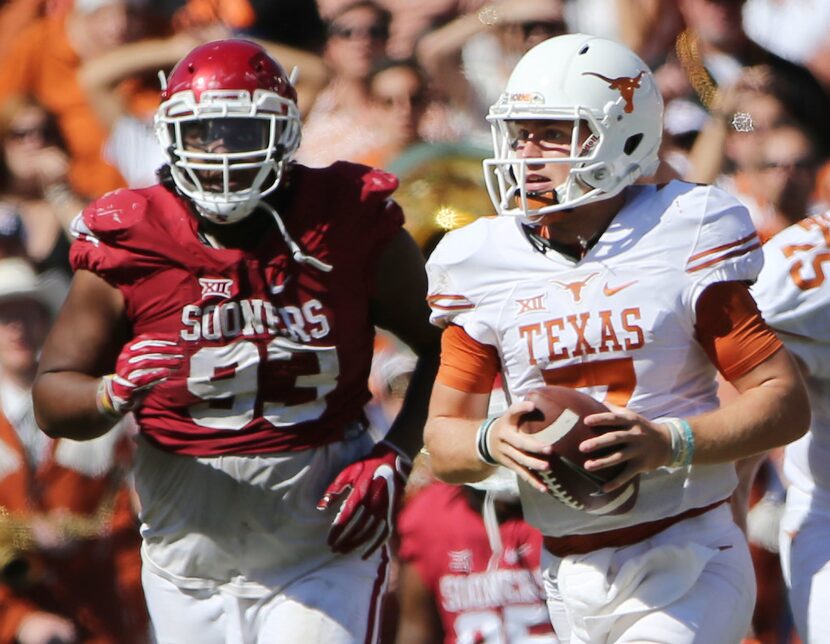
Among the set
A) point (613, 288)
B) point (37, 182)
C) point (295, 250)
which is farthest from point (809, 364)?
point (37, 182)

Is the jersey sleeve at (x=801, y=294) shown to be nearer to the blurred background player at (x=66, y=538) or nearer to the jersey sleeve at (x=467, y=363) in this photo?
the jersey sleeve at (x=467, y=363)

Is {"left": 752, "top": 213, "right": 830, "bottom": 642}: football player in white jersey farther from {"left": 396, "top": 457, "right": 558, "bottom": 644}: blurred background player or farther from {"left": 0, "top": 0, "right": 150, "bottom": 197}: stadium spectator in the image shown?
{"left": 0, "top": 0, "right": 150, "bottom": 197}: stadium spectator

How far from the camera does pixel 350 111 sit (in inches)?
226

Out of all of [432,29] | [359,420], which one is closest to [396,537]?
[359,420]

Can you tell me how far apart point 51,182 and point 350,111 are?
1216 mm

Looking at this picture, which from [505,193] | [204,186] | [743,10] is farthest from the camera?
[743,10]

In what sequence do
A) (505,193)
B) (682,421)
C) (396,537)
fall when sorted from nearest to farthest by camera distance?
1. (682,421)
2. (505,193)
3. (396,537)

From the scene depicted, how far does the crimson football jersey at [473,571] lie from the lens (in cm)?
474

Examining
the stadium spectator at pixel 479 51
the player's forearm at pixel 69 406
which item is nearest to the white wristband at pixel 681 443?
the player's forearm at pixel 69 406

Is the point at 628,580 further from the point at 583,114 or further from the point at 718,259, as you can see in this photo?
the point at 583,114

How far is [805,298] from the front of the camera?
11.9ft

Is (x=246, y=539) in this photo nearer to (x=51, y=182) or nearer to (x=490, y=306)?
(x=490, y=306)

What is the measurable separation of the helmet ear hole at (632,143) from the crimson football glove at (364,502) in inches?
34.1

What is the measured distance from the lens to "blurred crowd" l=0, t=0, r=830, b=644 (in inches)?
205
